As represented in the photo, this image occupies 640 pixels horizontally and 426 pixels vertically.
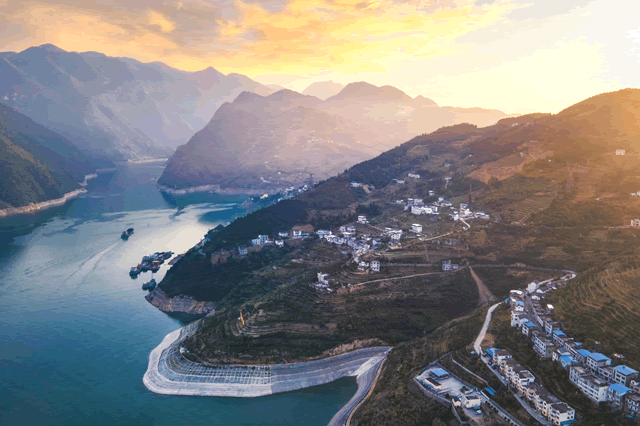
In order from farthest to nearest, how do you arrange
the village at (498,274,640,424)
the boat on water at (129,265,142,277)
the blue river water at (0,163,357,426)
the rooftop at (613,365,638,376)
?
the boat on water at (129,265,142,277)
the blue river water at (0,163,357,426)
the rooftop at (613,365,638,376)
the village at (498,274,640,424)

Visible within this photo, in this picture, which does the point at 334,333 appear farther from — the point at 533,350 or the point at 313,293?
the point at 533,350

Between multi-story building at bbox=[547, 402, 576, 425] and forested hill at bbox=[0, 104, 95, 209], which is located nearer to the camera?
multi-story building at bbox=[547, 402, 576, 425]

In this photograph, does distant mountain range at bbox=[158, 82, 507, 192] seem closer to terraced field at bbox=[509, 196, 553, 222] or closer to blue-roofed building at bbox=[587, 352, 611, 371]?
terraced field at bbox=[509, 196, 553, 222]

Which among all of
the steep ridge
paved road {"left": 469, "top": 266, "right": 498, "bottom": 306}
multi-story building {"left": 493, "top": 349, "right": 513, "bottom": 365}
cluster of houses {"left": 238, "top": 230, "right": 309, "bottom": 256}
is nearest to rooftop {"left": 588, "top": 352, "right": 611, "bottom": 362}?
multi-story building {"left": 493, "top": 349, "right": 513, "bottom": 365}

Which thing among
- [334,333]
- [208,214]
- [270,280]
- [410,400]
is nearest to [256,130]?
[208,214]

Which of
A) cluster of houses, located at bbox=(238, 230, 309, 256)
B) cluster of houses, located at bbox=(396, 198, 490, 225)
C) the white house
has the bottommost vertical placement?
the white house

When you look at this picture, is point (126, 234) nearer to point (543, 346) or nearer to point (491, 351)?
point (491, 351)

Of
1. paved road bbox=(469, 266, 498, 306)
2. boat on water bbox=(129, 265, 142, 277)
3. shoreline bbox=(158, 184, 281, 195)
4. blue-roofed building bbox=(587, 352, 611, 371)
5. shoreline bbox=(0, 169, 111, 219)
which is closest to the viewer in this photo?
blue-roofed building bbox=(587, 352, 611, 371)

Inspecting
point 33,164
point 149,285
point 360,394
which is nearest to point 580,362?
point 360,394
